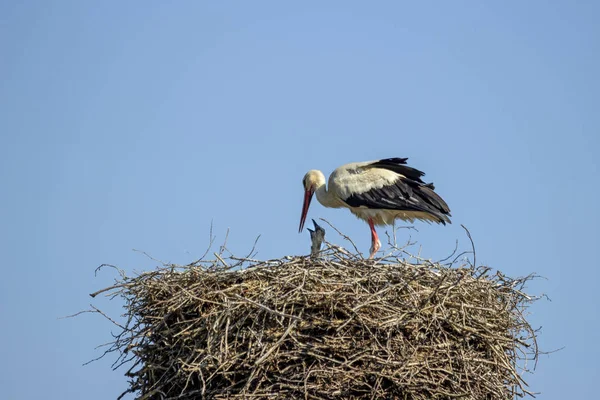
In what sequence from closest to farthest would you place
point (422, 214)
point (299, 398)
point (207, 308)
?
1. point (299, 398)
2. point (207, 308)
3. point (422, 214)

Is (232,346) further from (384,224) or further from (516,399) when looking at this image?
(384,224)

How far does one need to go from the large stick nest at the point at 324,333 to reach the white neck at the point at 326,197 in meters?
3.46

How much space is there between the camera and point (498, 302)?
7934mm

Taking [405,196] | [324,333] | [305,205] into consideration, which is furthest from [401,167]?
[324,333]

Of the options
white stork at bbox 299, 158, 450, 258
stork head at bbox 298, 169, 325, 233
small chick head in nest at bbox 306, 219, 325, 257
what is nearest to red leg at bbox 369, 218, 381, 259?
white stork at bbox 299, 158, 450, 258

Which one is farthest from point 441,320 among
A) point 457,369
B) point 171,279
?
point 171,279

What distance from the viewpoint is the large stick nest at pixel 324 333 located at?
697 centimetres

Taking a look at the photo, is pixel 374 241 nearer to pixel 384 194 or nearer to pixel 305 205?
pixel 384 194

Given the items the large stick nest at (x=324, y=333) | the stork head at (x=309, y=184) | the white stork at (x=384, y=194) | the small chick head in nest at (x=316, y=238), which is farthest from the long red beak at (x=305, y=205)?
the large stick nest at (x=324, y=333)

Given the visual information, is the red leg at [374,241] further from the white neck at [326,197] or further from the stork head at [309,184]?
the stork head at [309,184]

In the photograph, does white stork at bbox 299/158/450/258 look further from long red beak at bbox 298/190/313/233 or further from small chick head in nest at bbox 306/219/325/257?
small chick head in nest at bbox 306/219/325/257

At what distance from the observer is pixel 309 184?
37.8ft

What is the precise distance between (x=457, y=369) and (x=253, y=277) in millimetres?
1692

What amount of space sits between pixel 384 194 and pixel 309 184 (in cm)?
120
